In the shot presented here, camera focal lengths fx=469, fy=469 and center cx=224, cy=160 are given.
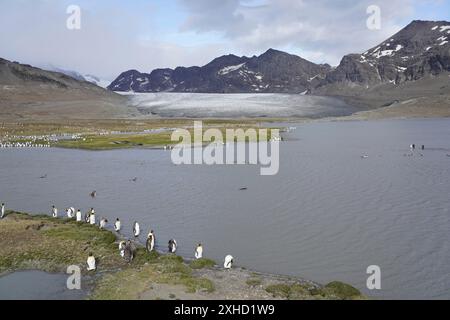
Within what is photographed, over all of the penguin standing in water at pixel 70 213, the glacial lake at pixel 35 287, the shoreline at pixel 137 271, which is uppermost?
the penguin standing in water at pixel 70 213

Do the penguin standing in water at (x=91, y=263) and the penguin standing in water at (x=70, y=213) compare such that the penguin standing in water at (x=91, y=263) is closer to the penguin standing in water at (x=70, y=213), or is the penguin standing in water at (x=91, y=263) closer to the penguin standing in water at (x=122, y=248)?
the penguin standing in water at (x=122, y=248)

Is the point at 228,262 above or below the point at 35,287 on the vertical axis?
above

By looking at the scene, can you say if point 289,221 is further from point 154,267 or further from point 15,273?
point 15,273

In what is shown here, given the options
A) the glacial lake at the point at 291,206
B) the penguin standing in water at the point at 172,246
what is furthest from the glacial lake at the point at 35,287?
the glacial lake at the point at 291,206

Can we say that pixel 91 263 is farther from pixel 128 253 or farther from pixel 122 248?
pixel 122 248

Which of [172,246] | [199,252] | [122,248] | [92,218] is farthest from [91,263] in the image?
[92,218]

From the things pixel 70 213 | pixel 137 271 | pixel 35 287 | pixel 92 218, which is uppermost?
pixel 92 218

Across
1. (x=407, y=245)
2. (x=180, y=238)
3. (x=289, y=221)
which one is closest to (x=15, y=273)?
(x=180, y=238)
